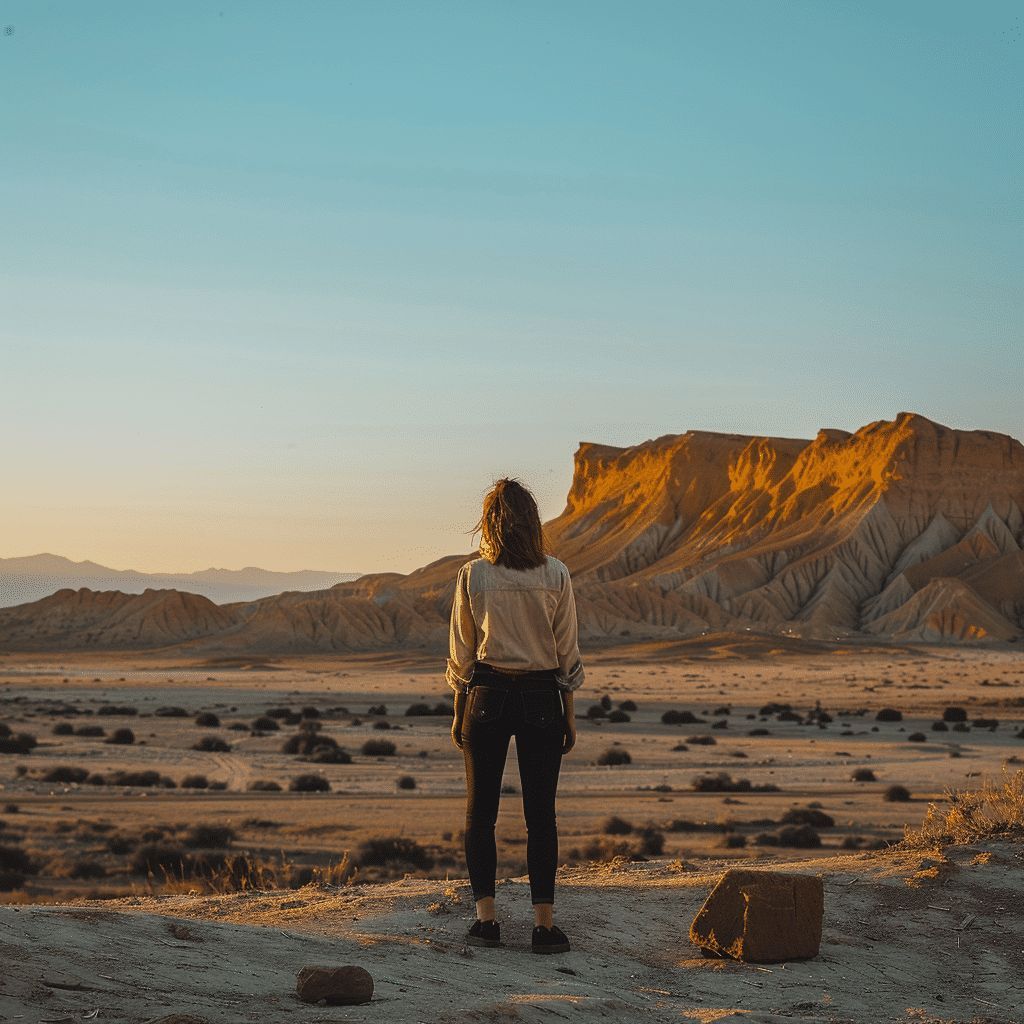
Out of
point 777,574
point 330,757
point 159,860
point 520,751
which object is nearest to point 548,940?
point 520,751

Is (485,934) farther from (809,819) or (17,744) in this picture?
(17,744)

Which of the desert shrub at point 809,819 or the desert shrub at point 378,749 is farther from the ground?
the desert shrub at point 809,819

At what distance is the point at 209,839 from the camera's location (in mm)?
15852

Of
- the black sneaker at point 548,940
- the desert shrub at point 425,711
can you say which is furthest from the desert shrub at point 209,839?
the desert shrub at point 425,711

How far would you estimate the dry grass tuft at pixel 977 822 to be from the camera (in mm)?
9477

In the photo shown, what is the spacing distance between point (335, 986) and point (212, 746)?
92.5 ft

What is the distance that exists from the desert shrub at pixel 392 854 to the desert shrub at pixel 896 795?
30.7ft

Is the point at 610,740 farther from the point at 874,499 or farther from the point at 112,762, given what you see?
the point at 874,499

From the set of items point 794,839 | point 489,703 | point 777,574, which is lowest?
point 794,839

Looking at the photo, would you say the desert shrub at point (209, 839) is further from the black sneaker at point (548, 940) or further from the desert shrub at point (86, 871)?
the black sneaker at point (548, 940)

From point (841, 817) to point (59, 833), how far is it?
1100 cm

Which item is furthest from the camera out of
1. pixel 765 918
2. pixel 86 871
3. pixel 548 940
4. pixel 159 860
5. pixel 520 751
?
pixel 159 860

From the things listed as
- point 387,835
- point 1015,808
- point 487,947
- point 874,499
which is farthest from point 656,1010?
point 874,499

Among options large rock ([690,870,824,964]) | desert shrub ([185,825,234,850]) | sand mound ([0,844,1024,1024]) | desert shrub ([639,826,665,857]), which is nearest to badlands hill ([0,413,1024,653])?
desert shrub ([639,826,665,857])
